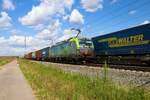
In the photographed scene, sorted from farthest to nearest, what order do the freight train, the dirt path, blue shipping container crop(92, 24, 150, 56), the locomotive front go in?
the locomotive front < the freight train < blue shipping container crop(92, 24, 150, 56) < the dirt path

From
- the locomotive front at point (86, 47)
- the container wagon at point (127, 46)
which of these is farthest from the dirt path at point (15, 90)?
the locomotive front at point (86, 47)

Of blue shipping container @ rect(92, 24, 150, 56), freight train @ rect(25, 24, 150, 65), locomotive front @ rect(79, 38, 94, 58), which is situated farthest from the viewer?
locomotive front @ rect(79, 38, 94, 58)

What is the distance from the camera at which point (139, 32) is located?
806 inches

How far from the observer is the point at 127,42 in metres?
22.5

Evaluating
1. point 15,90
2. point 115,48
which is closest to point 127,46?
point 115,48

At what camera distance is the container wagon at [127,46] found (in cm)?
1975

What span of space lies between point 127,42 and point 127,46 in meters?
0.36

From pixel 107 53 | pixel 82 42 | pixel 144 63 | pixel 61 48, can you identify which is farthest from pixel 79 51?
pixel 144 63

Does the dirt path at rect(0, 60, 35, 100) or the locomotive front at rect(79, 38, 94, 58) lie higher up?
the locomotive front at rect(79, 38, 94, 58)

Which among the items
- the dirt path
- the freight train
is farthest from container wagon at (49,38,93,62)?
the dirt path

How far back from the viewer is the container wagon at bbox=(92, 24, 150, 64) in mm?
19750

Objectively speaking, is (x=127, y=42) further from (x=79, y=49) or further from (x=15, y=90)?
(x=15, y=90)

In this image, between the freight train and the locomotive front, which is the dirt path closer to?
the freight train

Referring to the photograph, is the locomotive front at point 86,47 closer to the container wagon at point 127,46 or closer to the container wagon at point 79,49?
the container wagon at point 79,49
